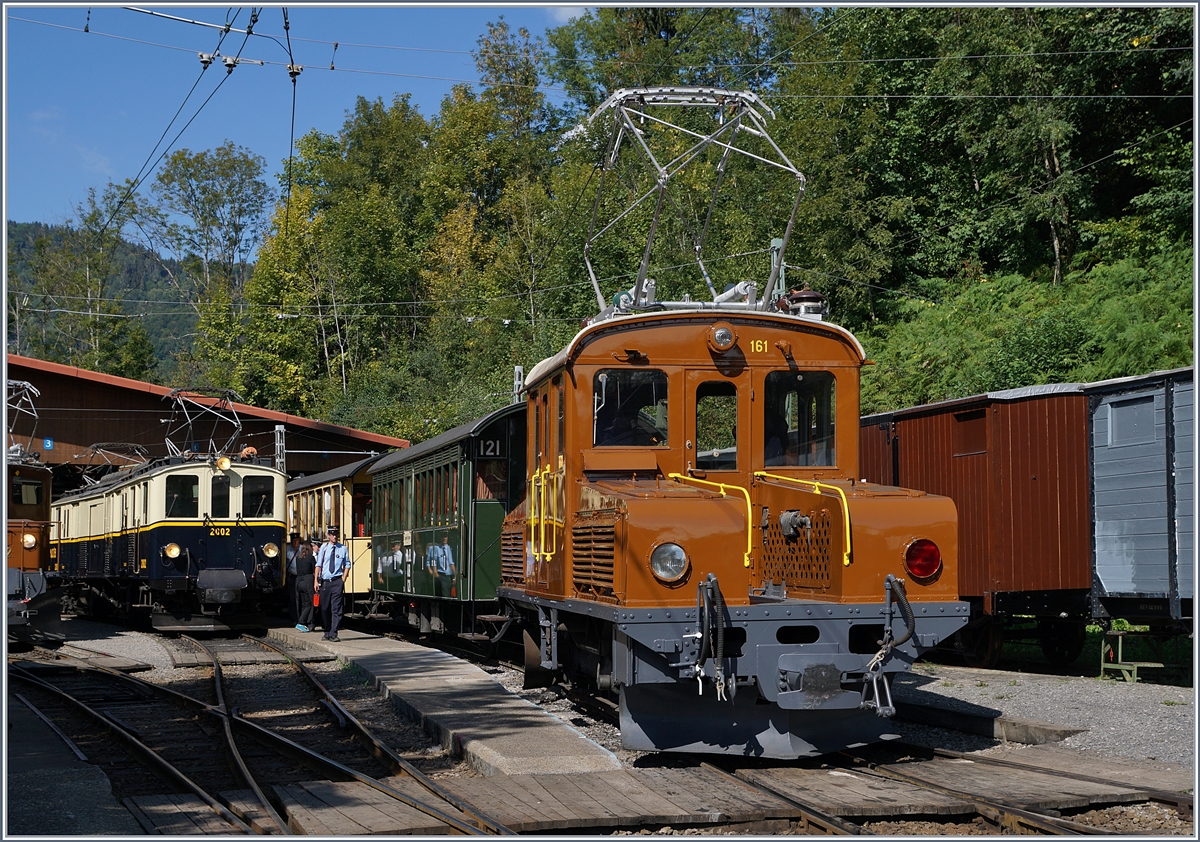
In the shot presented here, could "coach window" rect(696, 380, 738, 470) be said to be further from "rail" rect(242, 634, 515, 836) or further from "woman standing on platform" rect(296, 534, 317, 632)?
"woman standing on platform" rect(296, 534, 317, 632)

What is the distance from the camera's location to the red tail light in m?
8.20

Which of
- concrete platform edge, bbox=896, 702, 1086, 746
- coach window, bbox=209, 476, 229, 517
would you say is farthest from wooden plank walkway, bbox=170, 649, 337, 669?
concrete platform edge, bbox=896, 702, 1086, 746

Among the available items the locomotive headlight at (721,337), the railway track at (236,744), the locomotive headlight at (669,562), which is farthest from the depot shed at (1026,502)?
the railway track at (236,744)

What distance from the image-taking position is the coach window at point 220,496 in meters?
22.0

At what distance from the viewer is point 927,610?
809 centimetres

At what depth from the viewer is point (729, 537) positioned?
8195mm

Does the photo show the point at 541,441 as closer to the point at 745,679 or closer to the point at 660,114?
the point at 745,679

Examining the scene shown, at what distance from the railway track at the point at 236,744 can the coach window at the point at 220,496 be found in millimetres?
5867

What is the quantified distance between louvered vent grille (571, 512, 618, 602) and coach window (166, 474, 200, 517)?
1430 centimetres

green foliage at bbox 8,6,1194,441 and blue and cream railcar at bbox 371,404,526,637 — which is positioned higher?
green foliage at bbox 8,6,1194,441

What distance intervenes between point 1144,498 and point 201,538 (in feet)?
52.9

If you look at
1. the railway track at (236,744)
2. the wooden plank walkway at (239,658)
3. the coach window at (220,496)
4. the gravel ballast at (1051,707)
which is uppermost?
the coach window at (220,496)

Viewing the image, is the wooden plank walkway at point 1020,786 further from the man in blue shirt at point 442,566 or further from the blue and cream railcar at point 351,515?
the blue and cream railcar at point 351,515

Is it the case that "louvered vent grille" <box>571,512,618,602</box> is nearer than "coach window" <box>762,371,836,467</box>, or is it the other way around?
"louvered vent grille" <box>571,512,618,602</box>
